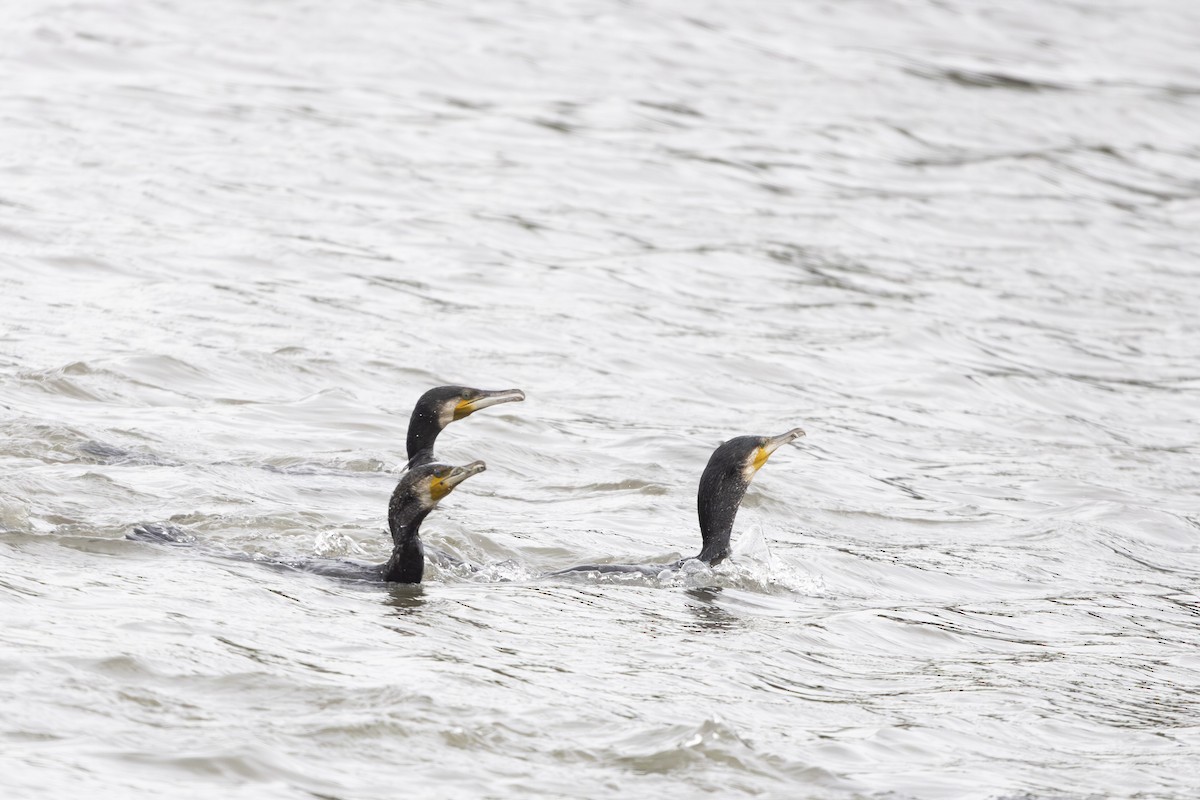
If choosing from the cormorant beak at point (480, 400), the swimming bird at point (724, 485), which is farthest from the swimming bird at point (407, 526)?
the cormorant beak at point (480, 400)

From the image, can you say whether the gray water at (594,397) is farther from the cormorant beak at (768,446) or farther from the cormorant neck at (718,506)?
the cormorant beak at (768,446)

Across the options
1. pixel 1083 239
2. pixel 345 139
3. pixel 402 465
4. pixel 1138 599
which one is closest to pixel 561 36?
pixel 345 139

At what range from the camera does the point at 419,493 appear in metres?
7.28

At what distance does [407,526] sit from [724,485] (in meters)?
1.68

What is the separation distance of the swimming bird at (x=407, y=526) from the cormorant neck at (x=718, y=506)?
4.71 feet

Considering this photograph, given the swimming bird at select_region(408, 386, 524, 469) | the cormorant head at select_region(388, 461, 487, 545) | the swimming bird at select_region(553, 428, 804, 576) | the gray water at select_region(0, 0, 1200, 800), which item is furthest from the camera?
the swimming bird at select_region(408, 386, 524, 469)

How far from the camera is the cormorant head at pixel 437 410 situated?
29.8 ft

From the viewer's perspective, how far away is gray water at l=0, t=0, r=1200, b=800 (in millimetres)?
5609

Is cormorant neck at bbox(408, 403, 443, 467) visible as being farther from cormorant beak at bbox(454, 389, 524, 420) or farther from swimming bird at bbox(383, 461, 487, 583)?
swimming bird at bbox(383, 461, 487, 583)

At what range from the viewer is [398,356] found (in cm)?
1222

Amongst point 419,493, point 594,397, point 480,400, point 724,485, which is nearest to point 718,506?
point 724,485

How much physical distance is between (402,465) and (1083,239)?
10536 millimetres

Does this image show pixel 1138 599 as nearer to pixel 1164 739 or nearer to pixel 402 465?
pixel 1164 739

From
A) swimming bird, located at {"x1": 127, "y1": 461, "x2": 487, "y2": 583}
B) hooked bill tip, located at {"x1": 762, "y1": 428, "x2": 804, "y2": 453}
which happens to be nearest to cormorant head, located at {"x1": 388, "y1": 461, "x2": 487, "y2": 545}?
swimming bird, located at {"x1": 127, "y1": 461, "x2": 487, "y2": 583}
